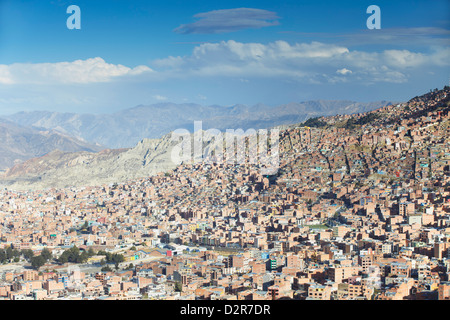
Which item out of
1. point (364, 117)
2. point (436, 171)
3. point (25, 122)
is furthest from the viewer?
point (25, 122)

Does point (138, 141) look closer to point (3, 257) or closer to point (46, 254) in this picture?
point (3, 257)

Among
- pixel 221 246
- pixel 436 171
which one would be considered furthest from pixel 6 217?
pixel 436 171

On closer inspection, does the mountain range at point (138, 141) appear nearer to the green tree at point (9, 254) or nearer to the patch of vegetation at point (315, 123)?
the patch of vegetation at point (315, 123)

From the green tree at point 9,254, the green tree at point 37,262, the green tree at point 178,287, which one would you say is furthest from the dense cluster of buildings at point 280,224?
the green tree at point 9,254

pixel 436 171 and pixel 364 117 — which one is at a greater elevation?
pixel 364 117

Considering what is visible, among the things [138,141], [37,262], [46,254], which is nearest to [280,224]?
[46,254]

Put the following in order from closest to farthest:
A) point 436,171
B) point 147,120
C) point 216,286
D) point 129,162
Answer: point 216,286, point 436,171, point 129,162, point 147,120
